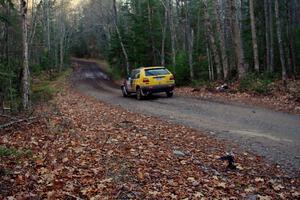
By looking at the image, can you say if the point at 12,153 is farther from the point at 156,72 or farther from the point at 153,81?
the point at 156,72

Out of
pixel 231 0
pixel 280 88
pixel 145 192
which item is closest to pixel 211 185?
pixel 145 192

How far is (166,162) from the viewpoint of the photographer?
7.38m

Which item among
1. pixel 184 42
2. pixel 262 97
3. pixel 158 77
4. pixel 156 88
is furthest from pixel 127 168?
pixel 184 42

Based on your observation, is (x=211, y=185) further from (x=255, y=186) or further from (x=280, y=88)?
(x=280, y=88)

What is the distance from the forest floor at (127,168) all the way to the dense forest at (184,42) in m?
3.13

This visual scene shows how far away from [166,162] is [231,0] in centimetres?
1522

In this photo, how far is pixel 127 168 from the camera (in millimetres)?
6828

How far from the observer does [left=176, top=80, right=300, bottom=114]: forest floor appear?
1458 centimetres

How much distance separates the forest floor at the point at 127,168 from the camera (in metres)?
5.80

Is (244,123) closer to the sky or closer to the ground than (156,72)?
closer to the ground

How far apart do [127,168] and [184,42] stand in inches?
1323

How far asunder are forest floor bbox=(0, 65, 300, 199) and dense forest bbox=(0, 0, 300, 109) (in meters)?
3.13

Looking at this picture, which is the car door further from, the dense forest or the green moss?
the green moss

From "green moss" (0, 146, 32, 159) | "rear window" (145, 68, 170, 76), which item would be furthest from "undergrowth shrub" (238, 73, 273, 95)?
"green moss" (0, 146, 32, 159)
